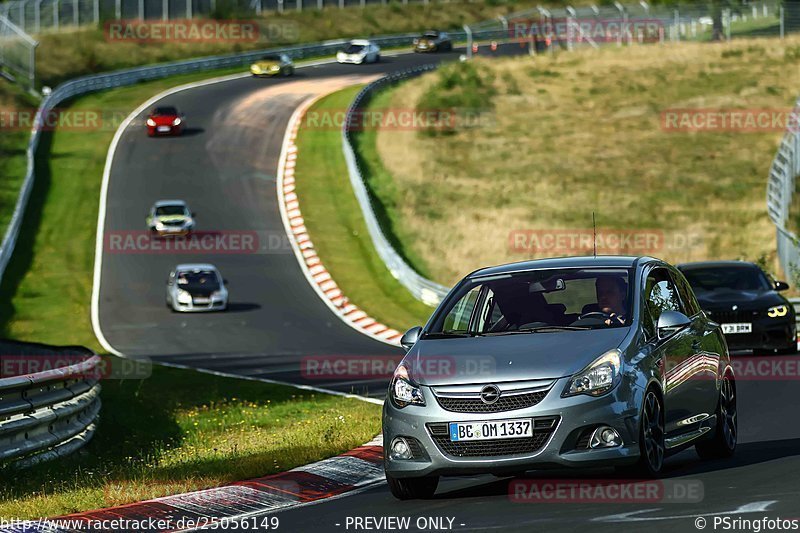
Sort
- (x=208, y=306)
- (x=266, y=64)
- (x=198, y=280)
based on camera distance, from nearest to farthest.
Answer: (x=208, y=306), (x=198, y=280), (x=266, y=64)

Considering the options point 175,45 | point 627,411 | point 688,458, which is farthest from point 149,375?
point 175,45

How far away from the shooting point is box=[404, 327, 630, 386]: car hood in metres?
9.45

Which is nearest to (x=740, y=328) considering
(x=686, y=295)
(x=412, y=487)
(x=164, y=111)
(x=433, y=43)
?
(x=686, y=295)

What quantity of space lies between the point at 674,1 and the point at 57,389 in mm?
82977

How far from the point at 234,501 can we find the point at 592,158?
164 feet

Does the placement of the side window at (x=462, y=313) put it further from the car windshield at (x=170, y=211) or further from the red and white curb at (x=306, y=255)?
the car windshield at (x=170, y=211)

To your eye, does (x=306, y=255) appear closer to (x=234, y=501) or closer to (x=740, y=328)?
(x=740, y=328)

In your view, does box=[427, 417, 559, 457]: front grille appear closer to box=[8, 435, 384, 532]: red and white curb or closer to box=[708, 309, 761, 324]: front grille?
box=[8, 435, 384, 532]: red and white curb

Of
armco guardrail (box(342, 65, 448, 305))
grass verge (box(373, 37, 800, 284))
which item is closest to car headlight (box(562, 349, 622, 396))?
armco guardrail (box(342, 65, 448, 305))

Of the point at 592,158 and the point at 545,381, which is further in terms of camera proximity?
the point at 592,158

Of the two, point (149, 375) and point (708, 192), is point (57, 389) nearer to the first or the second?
point (149, 375)

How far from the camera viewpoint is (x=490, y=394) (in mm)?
9391

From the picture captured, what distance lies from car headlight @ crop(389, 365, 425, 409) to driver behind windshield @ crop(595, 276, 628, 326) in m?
1.52

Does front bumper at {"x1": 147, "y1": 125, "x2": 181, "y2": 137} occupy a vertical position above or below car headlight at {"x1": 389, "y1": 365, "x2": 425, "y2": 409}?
below
